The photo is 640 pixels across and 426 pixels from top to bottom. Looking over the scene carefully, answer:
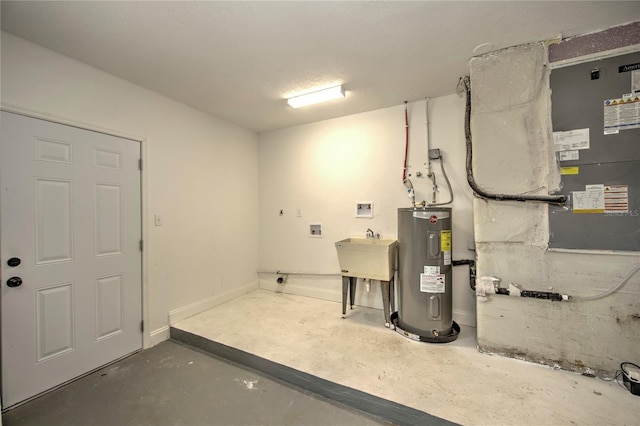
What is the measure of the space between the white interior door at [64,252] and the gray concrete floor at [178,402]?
0.22 metres

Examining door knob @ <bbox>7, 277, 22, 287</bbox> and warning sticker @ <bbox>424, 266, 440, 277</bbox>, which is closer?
door knob @ <bbox>7, 277, 22, 287</bbox>

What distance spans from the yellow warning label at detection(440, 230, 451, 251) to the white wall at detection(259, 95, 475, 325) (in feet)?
1.54

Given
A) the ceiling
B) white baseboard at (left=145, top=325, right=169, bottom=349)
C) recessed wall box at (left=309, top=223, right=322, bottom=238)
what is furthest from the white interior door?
recessed wall box at (left=309, top=223, right=322, bottom=238)

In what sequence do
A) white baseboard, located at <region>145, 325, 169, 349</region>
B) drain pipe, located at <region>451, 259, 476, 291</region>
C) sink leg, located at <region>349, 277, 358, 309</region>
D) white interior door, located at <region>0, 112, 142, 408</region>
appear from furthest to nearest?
1. sink leg, located at <region>349, 277, 358, 309</region>
2. white baseboard, located at <region>145, 325, 169, 349</region>
3. drain pipe, located at <region>451, 259, 476, 291</region>
4. white interior door, located at <region>0, 112, 142, 408</region>

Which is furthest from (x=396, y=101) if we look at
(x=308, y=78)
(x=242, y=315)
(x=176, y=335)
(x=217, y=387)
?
(x=176, y=335)

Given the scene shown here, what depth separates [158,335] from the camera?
2.69m

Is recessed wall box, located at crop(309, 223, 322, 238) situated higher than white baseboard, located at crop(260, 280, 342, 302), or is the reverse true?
recessed wall box, located at crop(309, 223, 322, 238)

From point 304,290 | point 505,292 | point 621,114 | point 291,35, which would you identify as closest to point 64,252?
point 291,35

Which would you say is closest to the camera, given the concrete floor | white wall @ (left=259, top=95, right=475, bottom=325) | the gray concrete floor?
the concrete floor

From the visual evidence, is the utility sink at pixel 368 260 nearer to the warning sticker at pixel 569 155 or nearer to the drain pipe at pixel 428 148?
the drain pipe at pixel 428 148

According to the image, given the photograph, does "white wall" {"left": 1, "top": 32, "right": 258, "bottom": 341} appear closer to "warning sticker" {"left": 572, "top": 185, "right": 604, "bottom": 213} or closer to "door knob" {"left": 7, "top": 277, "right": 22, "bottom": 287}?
"door knob" {"left": 7, "top": 277, "right": 22, "bottom": 287}

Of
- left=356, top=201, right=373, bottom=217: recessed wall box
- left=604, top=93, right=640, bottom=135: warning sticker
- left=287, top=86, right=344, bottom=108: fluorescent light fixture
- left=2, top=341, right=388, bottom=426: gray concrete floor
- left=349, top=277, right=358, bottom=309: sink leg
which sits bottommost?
left=2, top=341, right=388, bottom=426: gray concrete floor

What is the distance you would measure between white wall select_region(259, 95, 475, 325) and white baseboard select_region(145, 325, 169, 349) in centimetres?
157

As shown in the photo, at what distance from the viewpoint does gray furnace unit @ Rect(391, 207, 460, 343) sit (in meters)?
2.39
